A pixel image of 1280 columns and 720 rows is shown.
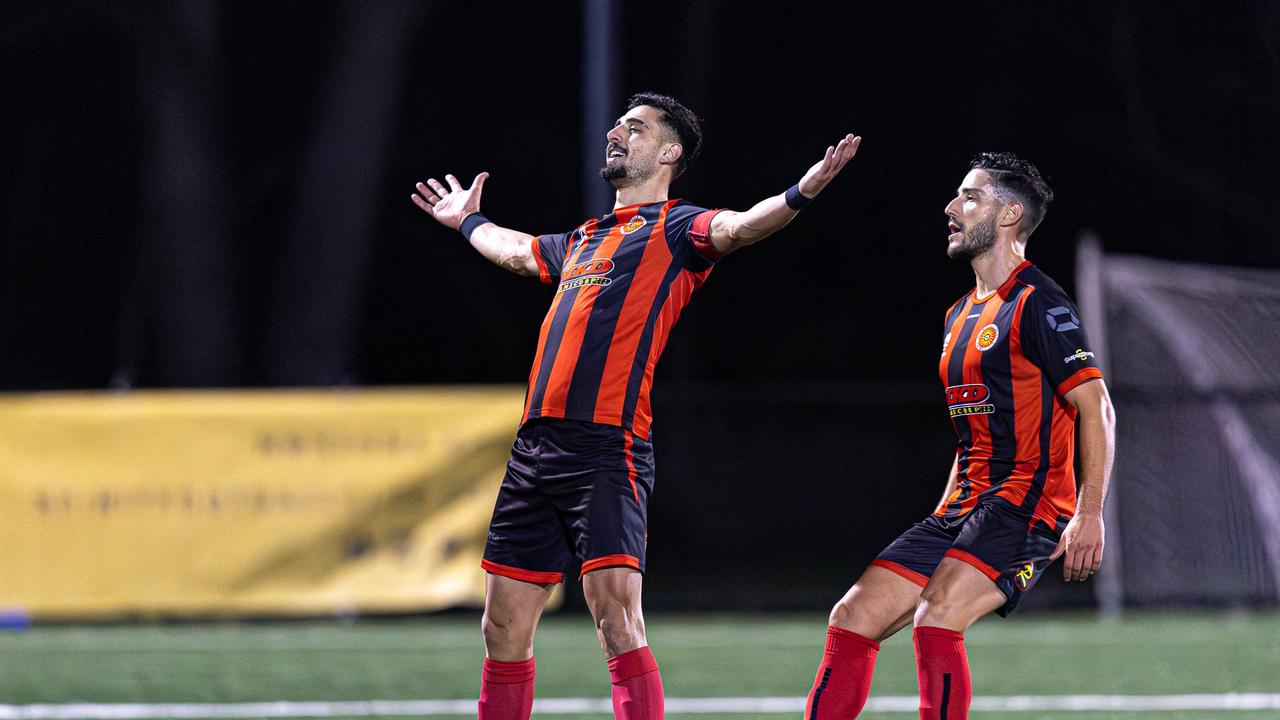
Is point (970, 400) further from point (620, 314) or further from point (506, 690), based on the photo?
point (506, 690)

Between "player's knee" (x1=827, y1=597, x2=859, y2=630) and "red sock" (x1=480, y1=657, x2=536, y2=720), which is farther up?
"player's knee" (x1=827, y1=597, x2=859, y2=630)

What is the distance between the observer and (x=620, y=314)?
5438 mm

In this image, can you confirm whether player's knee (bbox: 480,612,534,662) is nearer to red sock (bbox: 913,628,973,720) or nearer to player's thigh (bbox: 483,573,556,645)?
player's thigh (bbox: 483,573,556,645)

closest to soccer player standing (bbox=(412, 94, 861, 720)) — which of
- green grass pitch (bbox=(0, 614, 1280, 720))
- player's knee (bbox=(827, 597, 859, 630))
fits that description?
player's knee (bbox=(827, 597, 859, 630))

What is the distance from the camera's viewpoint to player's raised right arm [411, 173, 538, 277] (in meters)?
5.96

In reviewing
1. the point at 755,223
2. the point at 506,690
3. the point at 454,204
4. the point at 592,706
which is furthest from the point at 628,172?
the point at 592,706

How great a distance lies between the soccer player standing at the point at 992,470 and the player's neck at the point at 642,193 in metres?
1.01

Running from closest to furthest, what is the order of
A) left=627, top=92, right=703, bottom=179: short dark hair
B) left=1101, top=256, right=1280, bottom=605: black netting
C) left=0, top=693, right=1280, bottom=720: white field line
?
left=627, top=92, right=703, bottom=179: short dark hair → left=0, top=693, right=1280, bottom=720: white field line → left=1101, top=256, right=1280, bottom=605: black netting

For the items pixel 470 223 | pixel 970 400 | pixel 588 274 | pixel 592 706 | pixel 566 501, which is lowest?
A: pixel 592 706

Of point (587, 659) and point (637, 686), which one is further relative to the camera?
point (587, 659)

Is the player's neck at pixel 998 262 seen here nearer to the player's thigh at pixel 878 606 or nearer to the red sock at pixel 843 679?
the player's thigh at pixel 878 606

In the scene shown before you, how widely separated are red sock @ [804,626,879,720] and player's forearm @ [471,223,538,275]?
169 centimetres

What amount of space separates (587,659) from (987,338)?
4.46 meters

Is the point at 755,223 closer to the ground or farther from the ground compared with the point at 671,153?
closer to the ground
